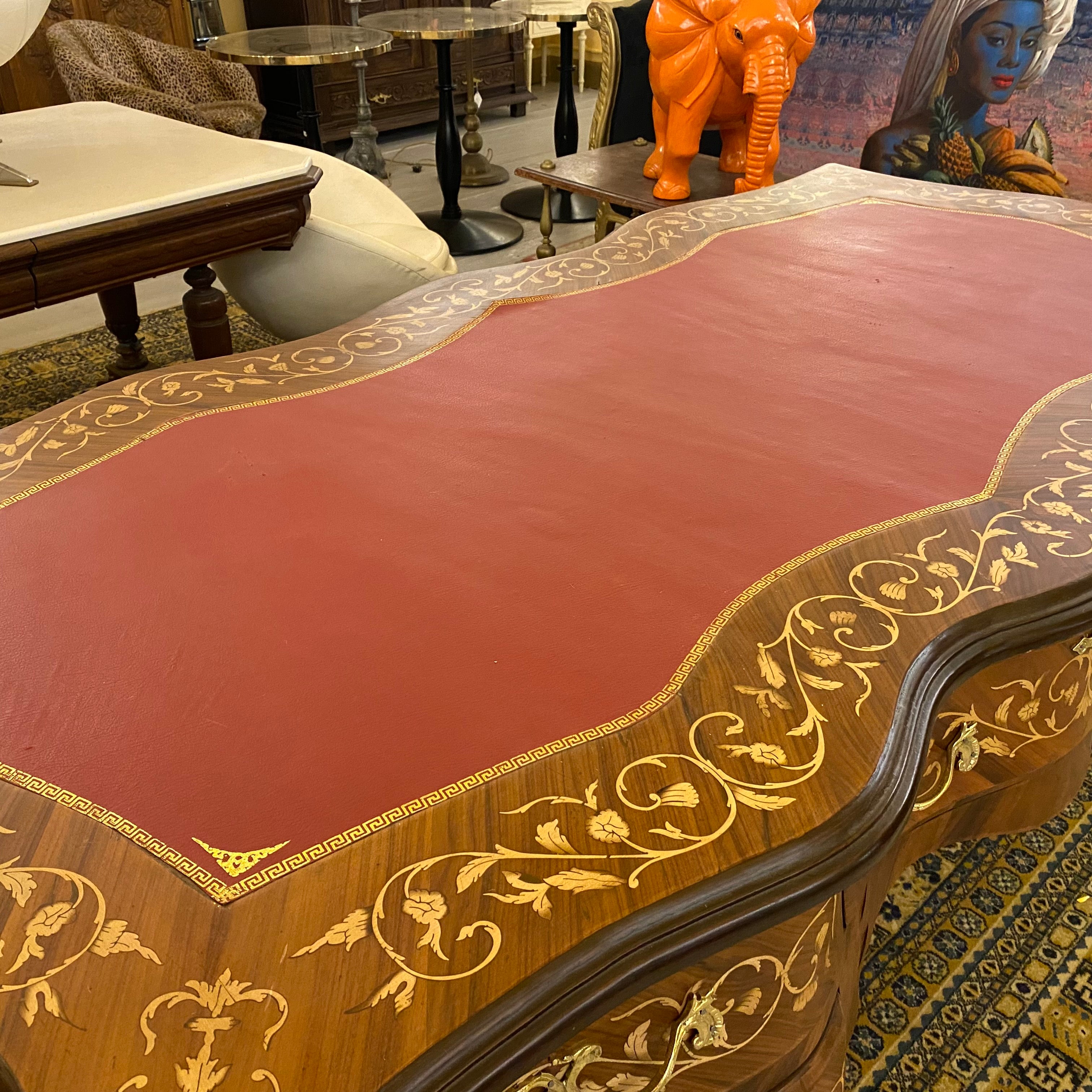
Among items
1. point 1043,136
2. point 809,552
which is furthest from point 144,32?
point 809,552

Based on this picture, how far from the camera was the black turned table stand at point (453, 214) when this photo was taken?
373 centimetres

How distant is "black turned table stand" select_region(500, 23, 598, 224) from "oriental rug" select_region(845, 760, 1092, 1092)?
10.3 feet

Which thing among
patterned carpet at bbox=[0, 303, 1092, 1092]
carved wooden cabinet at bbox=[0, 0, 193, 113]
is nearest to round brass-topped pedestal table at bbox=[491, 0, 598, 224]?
carved wooden cabinet at bbox=[0, 0, 193, 113]

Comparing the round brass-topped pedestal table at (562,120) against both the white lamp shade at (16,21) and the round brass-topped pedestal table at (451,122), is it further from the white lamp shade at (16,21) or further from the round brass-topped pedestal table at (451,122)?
the white lamp shade at (16,21)

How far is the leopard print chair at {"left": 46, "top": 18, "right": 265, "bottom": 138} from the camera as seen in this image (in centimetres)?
345

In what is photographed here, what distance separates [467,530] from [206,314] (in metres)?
1.47

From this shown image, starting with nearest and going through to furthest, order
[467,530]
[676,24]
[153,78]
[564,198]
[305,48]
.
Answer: [467,530], [676,24], [305,48], [153,78], [564,198]

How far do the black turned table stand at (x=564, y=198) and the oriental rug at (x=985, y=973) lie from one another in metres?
3.15

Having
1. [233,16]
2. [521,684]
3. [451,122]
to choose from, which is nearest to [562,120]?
Result: [451,122]

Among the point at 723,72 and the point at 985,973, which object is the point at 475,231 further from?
the point at 985,973

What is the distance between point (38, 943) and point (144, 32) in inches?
184

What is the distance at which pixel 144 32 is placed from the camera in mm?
4285

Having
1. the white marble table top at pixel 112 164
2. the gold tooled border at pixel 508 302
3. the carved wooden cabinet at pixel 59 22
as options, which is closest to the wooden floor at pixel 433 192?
the white marble table top at pixel 112 164

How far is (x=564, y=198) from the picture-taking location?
4246 mm
